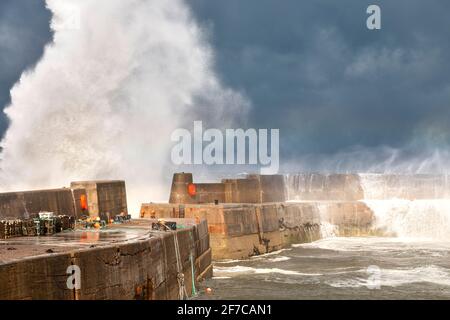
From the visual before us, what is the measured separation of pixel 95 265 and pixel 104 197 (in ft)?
37.6

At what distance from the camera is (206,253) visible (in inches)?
920

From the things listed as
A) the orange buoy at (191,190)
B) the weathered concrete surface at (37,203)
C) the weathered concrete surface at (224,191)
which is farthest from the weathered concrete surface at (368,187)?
the weathered concrete surface at (37,203)

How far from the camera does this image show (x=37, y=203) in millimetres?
18062

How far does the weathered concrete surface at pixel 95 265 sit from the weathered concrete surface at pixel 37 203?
213 centimetres

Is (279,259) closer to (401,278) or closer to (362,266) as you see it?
(362,266)

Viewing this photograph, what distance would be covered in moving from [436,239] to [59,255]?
35913mm

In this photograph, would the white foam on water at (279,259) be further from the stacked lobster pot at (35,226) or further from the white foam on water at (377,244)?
the stacked lobster pot at (35,226)

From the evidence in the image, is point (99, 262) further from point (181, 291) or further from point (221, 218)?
point (221, 218)

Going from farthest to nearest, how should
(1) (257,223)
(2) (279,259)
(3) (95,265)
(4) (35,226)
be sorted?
(1) (257,223) → (2) (279,259) → (4) (35,226) → (3) (95,265)

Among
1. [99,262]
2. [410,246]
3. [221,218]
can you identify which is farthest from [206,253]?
[410,246]

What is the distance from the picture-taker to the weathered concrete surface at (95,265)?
980 cm

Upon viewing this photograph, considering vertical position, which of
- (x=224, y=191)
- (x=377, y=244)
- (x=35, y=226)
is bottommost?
(x=377, y=244)

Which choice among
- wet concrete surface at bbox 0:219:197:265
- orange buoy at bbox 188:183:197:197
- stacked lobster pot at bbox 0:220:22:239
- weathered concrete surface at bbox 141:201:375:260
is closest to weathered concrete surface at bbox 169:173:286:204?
orange buoy at bbox 188:183:197:197

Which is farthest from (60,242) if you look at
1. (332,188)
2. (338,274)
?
(332,188)
